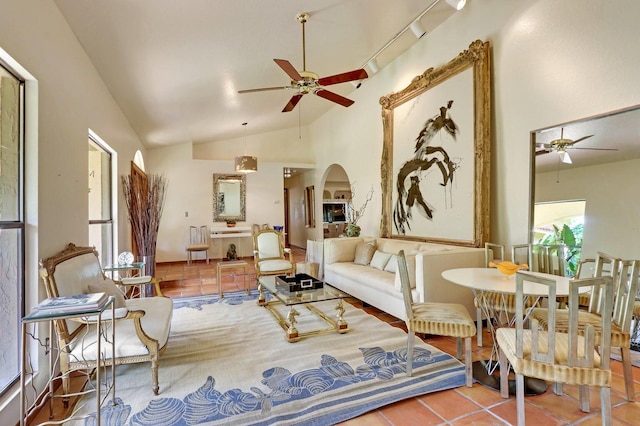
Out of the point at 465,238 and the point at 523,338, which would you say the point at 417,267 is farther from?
the point at 523,338

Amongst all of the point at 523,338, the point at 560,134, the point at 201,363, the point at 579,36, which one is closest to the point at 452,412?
the point at 523,338

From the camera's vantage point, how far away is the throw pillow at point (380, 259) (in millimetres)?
4141

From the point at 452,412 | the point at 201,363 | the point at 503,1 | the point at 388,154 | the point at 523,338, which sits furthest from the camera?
the point at 388,154

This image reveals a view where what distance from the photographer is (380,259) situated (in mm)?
4246

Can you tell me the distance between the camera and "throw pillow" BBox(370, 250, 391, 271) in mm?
4141

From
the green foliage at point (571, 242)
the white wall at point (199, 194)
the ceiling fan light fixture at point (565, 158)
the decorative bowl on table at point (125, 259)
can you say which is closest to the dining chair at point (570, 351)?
the green foliage at point (571, 242)

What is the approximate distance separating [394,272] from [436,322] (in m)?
1.79

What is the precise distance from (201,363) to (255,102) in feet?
14.5

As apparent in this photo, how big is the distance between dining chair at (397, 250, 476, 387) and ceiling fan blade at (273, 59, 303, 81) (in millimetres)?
2005

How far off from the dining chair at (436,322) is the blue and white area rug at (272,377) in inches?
7.1

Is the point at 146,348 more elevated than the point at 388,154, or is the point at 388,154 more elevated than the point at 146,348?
the point at 388,154

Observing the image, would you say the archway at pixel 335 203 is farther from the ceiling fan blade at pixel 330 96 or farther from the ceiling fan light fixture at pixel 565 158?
the ceiling fan light fixture at pixel 565 158

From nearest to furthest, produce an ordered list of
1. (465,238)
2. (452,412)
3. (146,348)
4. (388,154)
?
(452,412) → (146,348) → (465,238) → (388,154)

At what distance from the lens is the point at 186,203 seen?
7.43 meters
